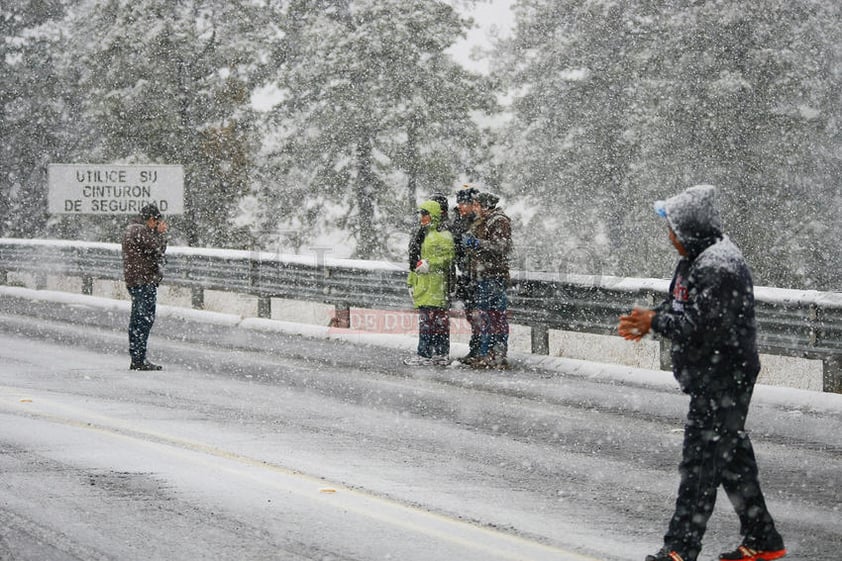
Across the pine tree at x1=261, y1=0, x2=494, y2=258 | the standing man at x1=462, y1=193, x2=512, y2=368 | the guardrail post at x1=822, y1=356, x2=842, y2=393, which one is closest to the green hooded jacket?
the standing man at x1=462, y1=193, x2=512, y2=368

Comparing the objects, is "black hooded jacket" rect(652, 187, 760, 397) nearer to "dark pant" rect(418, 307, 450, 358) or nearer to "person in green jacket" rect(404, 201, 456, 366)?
"person in green jacket" rect(404, 201, 456, 366)

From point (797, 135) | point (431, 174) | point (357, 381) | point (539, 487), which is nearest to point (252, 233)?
point (431, 174)

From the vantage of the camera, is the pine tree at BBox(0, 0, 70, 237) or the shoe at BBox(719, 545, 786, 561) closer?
the shoe at BBox(719, 545, 786, 561)

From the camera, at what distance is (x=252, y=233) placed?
3641 centimetres

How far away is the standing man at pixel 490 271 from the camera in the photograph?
1373 cm

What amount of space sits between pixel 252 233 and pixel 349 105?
21.4 feet

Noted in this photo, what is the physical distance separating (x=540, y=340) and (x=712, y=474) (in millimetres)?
8944

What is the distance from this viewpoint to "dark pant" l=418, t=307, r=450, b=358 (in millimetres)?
14273

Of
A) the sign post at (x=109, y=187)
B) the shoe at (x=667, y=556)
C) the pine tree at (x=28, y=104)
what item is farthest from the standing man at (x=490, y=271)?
the pine tree at (x=28, y=104)

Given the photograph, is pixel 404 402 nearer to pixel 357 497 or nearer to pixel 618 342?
pixel 357 497

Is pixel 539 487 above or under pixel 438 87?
under

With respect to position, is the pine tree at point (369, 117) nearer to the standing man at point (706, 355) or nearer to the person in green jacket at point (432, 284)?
the person in green jacket at point (432, 284)

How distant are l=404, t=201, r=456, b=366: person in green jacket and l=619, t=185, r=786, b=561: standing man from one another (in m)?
8.13

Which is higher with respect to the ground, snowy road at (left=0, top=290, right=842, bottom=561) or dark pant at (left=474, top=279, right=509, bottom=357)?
dark pant at (left=474, top=279, right=509, bottom=357)
